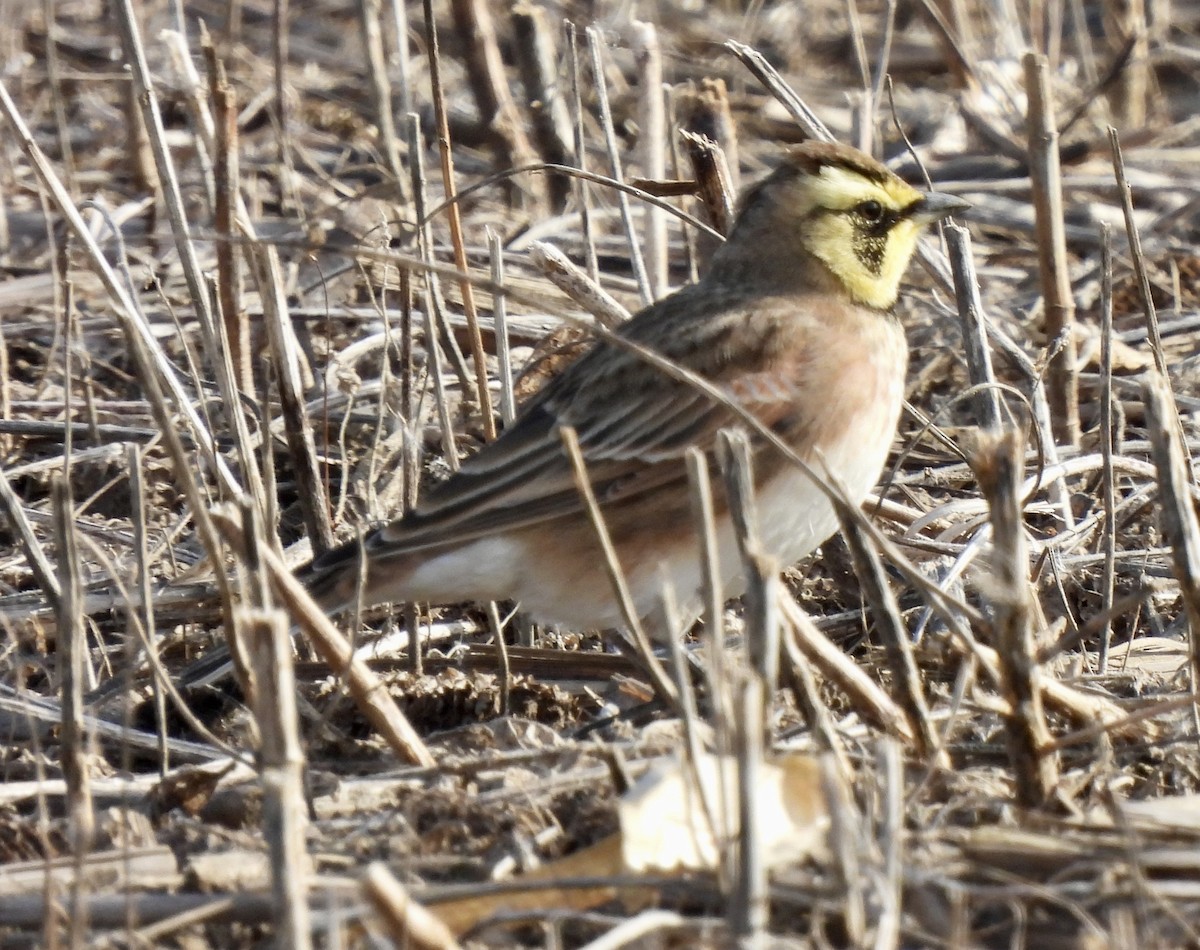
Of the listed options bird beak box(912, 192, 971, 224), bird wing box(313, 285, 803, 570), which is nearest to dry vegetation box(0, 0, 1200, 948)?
bird beak box(912, 192, 971, 224)

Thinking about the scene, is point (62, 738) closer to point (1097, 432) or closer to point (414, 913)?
point (414, 913)

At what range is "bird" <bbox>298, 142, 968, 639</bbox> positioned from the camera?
4.90m

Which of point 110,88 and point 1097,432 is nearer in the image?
point 1097,432

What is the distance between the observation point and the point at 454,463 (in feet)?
18.7

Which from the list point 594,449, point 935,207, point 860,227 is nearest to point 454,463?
point 594,449

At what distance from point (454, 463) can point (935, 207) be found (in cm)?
168

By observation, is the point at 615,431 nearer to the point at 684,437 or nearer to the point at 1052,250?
the point at 684,437

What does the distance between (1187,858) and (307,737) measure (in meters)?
2.20

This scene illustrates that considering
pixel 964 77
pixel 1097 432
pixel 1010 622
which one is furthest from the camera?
pixel 964 77

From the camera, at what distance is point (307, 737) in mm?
4555

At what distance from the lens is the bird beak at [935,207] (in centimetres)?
535

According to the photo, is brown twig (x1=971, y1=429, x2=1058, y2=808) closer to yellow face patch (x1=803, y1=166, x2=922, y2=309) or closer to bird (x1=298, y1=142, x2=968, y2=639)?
bird (x1=298, y1=142, x2=968, y2=639)

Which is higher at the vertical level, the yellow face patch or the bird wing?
the yellow face patch

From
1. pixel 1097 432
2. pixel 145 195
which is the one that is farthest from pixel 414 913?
pixel 145 195
